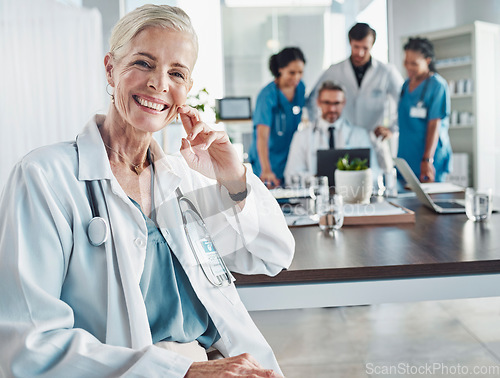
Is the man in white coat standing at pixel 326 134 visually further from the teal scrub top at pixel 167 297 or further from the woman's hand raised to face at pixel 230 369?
the woman's hand raised to face at pixel 230 369

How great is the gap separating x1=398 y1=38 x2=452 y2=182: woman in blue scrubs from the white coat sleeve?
4.25m

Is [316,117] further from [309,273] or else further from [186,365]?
[186,365]

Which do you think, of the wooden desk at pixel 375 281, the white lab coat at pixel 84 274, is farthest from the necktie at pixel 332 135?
the white lab coat at pixel 84 274

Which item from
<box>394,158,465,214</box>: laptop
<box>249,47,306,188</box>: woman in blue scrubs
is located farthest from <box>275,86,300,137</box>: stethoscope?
<box>394,158,465,214</box>: laptop

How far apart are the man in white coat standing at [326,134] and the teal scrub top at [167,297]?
3148 mm

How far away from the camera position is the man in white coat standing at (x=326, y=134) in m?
4.38

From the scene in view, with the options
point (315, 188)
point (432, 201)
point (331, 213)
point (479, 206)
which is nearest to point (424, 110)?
point (432, 201)

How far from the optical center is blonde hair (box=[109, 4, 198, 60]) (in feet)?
3.94

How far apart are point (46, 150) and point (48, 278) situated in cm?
28

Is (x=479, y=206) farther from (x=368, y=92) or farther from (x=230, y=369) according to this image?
(x=368, y=92)

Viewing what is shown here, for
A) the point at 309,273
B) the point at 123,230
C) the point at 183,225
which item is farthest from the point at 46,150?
the point at 309,273

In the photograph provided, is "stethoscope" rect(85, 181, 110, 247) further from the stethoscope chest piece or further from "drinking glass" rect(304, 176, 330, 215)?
"drinking glass" rect(304, 176, 330, 215)

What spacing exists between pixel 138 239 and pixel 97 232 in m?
→ 0.11

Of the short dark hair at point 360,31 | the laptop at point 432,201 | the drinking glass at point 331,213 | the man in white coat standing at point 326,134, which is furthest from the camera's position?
the short dark hair at point 360,31
